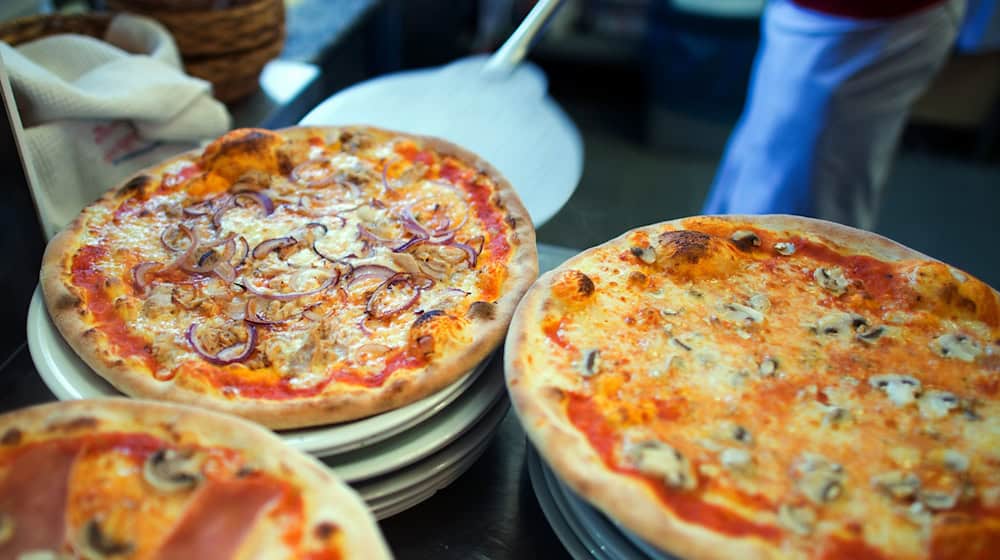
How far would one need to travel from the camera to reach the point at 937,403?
1.45 metres

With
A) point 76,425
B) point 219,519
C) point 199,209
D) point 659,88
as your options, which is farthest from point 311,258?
point 659,88

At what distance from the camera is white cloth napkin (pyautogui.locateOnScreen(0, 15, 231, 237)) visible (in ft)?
7.32

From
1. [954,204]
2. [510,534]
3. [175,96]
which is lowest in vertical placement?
[954,204]

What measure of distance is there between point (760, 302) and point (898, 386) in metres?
0.32

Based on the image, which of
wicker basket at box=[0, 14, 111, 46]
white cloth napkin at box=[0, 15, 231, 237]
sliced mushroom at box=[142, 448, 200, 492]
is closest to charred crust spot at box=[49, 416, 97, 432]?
sliced mushroom at box=[142, 448, 200, 492]

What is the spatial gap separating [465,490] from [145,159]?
66.1 inches

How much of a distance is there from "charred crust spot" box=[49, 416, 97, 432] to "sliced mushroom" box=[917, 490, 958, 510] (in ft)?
4.27

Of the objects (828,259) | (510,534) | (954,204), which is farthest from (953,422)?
(954,204)

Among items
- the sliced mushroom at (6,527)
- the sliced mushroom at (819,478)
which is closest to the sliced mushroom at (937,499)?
the sliced mushroom at (819,478)

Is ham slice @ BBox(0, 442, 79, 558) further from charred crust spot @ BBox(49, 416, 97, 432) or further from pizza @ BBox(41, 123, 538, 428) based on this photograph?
pizza @ BBox(41, 123, 538, 428)

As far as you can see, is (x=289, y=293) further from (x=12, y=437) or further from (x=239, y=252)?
(x=12, y=437)

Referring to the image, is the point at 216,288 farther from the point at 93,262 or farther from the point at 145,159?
the point at 145,159

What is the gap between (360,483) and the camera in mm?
1440

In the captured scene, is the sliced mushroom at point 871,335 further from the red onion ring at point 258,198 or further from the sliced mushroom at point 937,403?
the red onion ring at point 258,198
